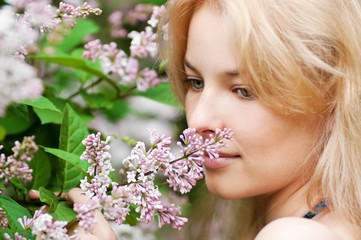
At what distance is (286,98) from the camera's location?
1278 millimetres

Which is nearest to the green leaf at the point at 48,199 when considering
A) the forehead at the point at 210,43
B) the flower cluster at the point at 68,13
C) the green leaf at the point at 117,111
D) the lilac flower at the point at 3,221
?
the lilac flower at the point at 3,221

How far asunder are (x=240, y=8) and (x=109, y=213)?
2.05ft

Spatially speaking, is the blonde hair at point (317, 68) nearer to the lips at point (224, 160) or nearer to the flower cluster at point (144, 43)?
the lips at point (224, 160)

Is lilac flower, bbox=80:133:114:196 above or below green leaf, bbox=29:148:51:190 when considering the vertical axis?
above

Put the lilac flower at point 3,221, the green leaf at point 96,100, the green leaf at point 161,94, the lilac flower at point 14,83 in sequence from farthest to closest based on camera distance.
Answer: the green leaf at point 161,94 → the green leaf at point 96,100 → the lilac flower at point 3,221 → the lilac flower at point 14,83

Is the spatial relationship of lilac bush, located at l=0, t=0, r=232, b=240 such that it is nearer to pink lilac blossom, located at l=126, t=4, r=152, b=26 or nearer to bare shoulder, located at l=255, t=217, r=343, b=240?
pink lilac blossom, located at l=126, t=4, r=152, b=26

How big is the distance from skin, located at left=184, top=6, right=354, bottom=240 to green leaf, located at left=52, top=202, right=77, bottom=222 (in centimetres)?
36

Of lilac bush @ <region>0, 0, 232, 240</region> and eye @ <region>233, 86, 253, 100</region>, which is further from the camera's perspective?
eye @ <region>233, 86, 253, 100</region>

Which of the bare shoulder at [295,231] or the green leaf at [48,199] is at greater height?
the green leaf at [48,199]

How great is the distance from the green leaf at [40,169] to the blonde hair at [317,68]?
1.83 ft

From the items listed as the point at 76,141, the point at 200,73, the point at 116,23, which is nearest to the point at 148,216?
the point at 76,141

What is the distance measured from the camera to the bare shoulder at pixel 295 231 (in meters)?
1.09

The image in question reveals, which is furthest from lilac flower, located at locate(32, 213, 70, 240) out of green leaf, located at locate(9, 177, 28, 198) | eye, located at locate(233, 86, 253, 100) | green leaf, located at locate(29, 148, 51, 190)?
eye, located at locate(233, 86, 253, 100)

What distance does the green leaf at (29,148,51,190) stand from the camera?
1.36m
